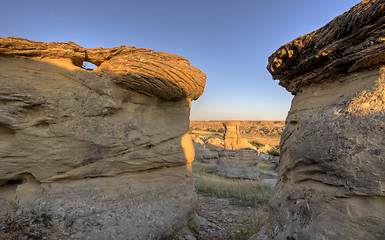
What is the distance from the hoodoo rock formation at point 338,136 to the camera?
1.91 m

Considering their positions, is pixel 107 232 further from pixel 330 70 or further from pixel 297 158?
pixel 330 70

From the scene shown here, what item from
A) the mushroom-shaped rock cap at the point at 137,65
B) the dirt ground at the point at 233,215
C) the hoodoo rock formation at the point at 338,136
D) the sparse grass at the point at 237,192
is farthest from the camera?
the sparse grass at the point at 237,192

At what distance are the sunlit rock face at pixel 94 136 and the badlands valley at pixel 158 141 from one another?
0.02 meters

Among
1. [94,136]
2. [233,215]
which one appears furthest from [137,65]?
[233,215]

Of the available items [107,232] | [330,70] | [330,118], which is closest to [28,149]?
[107,232]

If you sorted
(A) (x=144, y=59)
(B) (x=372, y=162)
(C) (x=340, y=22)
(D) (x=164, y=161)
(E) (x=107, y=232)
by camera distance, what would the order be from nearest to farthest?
1. (B) (x=372, y=162)
2. (C) (x=340, y=22)
3. (E) (x=107, y=232)
4. (A) (x=144, y=59)
5. (D) (x=164, y=161)

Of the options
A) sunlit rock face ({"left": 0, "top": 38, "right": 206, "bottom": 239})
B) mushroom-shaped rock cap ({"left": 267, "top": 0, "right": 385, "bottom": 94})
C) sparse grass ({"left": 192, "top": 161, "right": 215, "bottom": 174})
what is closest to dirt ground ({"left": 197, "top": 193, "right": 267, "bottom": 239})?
sunlit rock face ({"left": 0, "top": 38, "right": 206, "bottom": 239})

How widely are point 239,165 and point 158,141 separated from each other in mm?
8478

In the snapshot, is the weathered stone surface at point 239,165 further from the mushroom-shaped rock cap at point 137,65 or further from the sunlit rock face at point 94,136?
the mushroom-shaped rock cap at point 137,65

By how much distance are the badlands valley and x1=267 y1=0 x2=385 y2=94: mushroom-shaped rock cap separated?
1cm

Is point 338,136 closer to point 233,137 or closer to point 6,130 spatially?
point 6,130

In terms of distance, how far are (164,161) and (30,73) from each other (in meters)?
2.85

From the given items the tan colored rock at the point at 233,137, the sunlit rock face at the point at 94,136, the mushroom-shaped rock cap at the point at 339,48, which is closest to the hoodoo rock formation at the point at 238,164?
the tan colored rock at the point at 233,137

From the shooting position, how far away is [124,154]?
12.2ft
